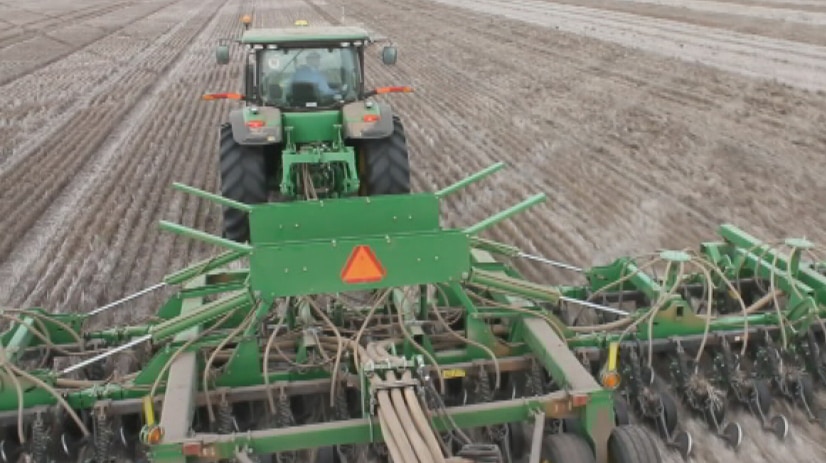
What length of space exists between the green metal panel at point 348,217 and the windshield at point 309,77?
2.80 metres

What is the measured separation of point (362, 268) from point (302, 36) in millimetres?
3422

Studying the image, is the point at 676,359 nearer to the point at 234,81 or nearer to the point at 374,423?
the point at 374,423

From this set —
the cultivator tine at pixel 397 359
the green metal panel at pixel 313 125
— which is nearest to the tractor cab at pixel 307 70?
the green metal panel at pixel 313 125

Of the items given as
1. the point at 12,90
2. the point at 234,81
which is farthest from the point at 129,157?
the point at 12,90

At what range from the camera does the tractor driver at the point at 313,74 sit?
6.43 m

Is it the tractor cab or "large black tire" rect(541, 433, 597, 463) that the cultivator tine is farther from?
the tractor cab

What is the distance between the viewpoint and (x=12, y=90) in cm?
1397

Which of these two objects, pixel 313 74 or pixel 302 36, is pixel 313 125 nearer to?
pixel 313 74

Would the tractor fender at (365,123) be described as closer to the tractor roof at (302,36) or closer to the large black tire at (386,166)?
the large black tire at (386,166)

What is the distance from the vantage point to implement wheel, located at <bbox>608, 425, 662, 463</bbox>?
310cm

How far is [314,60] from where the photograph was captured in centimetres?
645

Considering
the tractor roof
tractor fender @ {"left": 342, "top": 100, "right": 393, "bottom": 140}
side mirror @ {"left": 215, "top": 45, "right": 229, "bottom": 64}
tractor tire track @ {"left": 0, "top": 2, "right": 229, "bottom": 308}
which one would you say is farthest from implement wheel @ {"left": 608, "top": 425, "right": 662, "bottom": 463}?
side mirror @ {"left": 215, "top": 45, "right": 229, "bottom": 64}

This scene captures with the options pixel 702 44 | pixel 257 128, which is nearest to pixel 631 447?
pixel 257 128

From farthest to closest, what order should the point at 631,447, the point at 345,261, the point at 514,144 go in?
1. the point at 514,144
2. the point at 345,261
3. the point at 631,447
